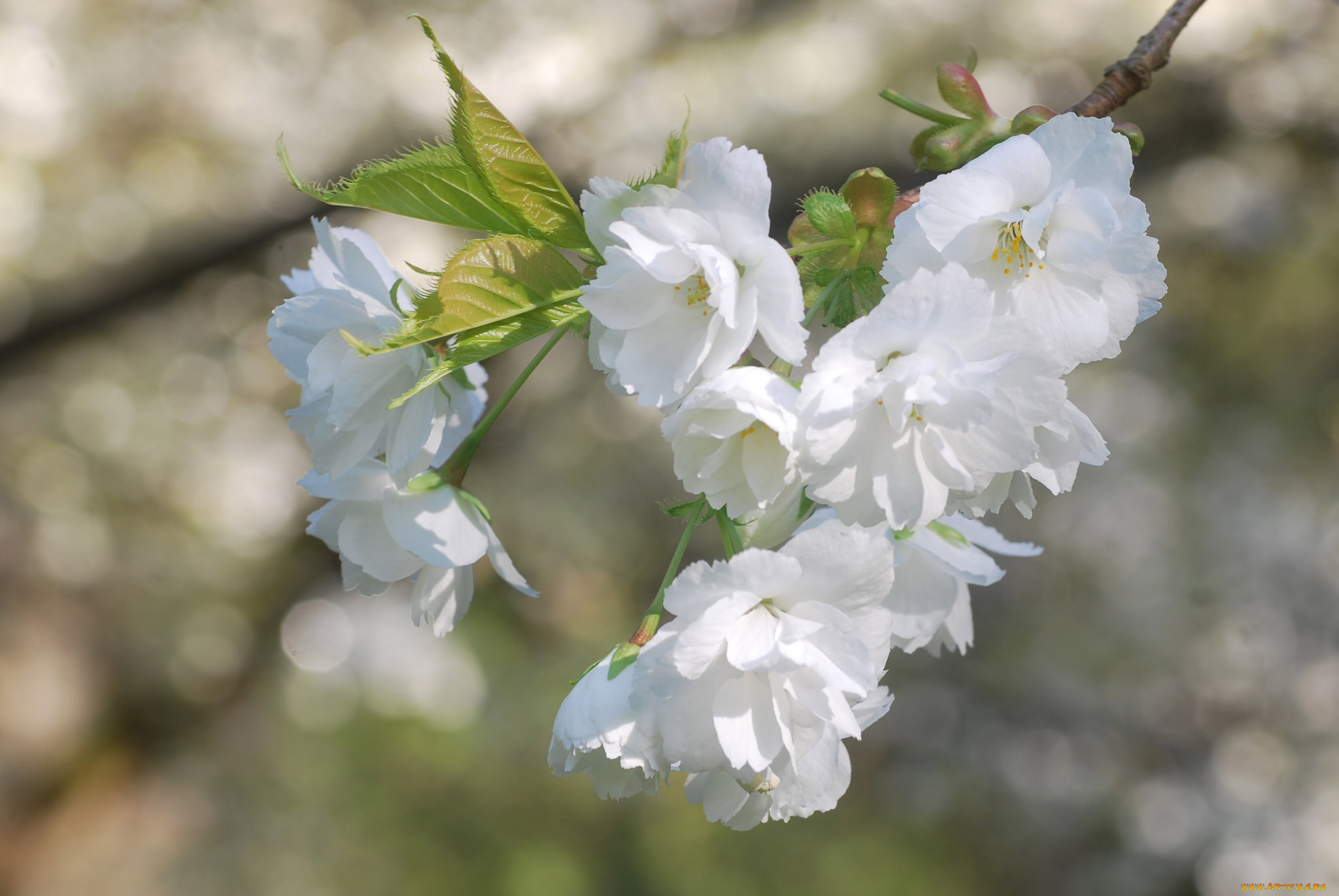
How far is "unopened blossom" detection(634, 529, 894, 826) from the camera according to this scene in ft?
1.40

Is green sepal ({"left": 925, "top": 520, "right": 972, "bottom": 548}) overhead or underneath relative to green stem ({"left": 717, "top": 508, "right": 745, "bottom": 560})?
underneath

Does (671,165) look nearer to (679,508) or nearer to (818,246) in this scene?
(818,246)

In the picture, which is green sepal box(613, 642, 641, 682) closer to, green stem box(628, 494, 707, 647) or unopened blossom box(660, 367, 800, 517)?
green stem box(628, 494, 707, 647)

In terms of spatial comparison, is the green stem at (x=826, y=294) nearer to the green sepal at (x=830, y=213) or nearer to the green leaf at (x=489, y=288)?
the green sepal at (x=830, y=213)

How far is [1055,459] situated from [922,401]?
0.43ft

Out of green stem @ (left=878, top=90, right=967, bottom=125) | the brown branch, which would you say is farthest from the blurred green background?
green stem @ (left=878, top=90, right=967, bottom=125)

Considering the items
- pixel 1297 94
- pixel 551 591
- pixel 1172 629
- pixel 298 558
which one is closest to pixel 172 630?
pixel 298 558

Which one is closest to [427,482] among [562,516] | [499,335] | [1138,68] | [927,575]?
[499,335]

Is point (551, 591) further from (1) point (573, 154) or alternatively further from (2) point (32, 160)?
(2) point (32, 160)

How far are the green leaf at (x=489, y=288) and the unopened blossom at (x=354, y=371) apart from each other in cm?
4

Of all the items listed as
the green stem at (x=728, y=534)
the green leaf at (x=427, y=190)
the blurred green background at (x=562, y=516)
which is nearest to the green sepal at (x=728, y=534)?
the green stem at (x=728, y=534)

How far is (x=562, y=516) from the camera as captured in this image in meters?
2.04

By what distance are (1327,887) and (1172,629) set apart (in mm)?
592

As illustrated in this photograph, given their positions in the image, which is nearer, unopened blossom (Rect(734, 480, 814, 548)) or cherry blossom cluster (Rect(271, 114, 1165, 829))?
cherry blossom cluster (Rect(271, 114, 1165, 829))
